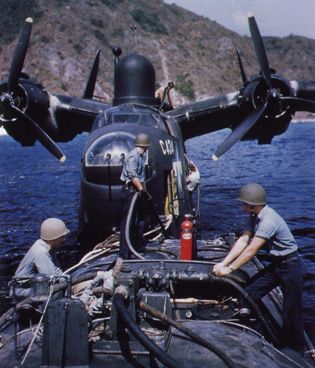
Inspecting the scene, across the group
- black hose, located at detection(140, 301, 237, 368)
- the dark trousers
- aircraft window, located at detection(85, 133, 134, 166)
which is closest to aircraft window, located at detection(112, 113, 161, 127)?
aircraft window, located at detection(85, 133, 134, 166)

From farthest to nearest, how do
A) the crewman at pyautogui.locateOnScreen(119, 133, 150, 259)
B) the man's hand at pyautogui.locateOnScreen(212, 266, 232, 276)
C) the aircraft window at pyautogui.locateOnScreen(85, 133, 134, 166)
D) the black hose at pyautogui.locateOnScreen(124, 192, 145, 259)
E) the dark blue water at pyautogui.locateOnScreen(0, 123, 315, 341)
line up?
1. the dark blue water at pyautogui.locateOnScreen(0, 123, 315, 341)
2. the aircraft window at pyautogui.locateOnScreen(85, 133, 134, 166)
3. the crewman at pyautogui.locateOnScreen(119, 133, 150, 259)
4. the black hose at pyautogui.locateOnScreen(124, 192, 145, 259)
5. the man's hand at pyautogui.locateOnScreen(212, 266, 232, 276)

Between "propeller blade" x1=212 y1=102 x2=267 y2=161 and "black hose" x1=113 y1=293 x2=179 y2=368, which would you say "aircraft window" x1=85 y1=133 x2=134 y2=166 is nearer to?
"propeller blade" x1=212 y1=102 x2=267 y2=161

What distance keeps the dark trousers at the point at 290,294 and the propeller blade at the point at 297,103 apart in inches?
449

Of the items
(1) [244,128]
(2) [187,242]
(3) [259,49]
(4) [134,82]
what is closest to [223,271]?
(2) [187,242]

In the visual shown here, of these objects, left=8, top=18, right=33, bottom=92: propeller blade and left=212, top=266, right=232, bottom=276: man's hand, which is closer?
left=212, top=266, right=232, bottom=276: man's hand

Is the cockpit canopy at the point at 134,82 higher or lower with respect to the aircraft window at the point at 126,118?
higher

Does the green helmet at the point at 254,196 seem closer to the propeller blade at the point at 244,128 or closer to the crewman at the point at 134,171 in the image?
the crewman at the point at 134,171

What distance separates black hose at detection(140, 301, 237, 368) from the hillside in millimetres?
107609

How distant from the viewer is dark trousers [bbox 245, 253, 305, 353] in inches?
291

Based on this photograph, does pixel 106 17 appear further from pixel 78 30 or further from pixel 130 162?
pixel 130 162

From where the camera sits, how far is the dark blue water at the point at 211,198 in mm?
16469

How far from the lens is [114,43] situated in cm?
13788

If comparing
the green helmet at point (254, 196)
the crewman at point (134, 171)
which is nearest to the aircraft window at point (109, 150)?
the crewman at point (134, 171)

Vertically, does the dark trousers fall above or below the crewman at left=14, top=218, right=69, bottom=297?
below
